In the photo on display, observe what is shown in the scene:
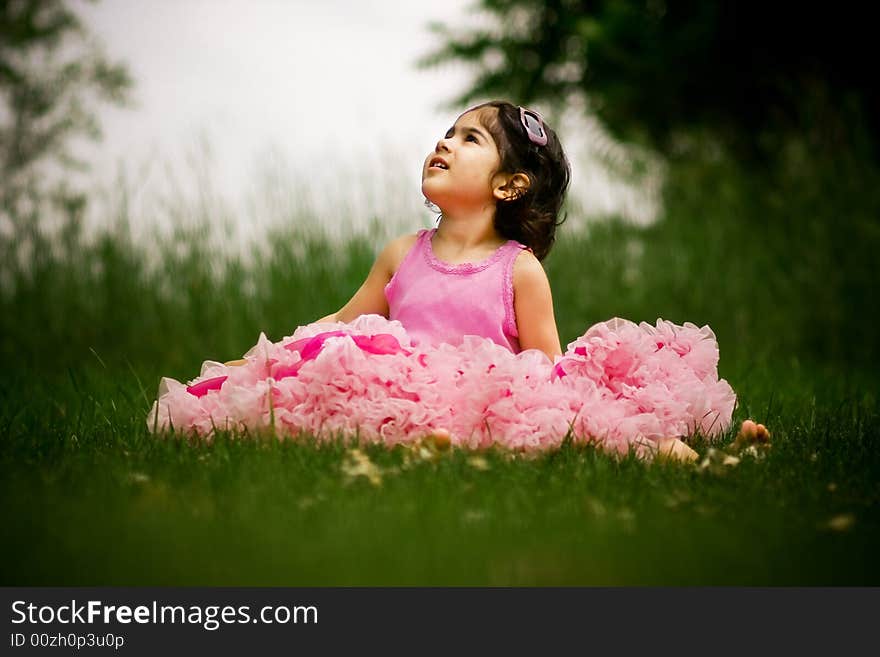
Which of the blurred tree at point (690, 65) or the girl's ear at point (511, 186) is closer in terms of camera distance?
the girl's ear at point (511, 186)

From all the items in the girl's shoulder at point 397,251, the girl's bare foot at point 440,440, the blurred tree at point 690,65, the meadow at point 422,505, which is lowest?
the meadow at point 422,505

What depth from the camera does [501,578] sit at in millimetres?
1759

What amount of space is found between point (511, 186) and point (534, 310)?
43 cm

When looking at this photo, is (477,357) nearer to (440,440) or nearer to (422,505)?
(440,440)

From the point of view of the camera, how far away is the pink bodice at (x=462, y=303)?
9.90 feet

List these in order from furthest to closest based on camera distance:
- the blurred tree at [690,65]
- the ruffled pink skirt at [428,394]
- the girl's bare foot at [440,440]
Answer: the blurred tree at [690,65] → the ruffled pink skirt at [428,394] → the girl's bare foot at [440,440]

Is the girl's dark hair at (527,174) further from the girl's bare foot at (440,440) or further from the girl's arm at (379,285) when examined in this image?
the girl's bare foot at (440,440)

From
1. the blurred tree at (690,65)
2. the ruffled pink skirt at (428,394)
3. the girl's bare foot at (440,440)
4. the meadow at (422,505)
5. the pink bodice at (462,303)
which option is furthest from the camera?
the blurred tree at (690,65)

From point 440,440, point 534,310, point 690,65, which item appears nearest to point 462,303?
point 534,310

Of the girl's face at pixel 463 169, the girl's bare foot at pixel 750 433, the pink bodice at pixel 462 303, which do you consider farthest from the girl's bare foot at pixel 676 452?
the girl's face at pixel 463 169

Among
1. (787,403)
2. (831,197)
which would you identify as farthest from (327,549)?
(831,197)

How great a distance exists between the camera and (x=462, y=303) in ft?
9.91

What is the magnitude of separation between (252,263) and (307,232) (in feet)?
1.30

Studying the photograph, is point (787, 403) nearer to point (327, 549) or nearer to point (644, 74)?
point (327, 549)
